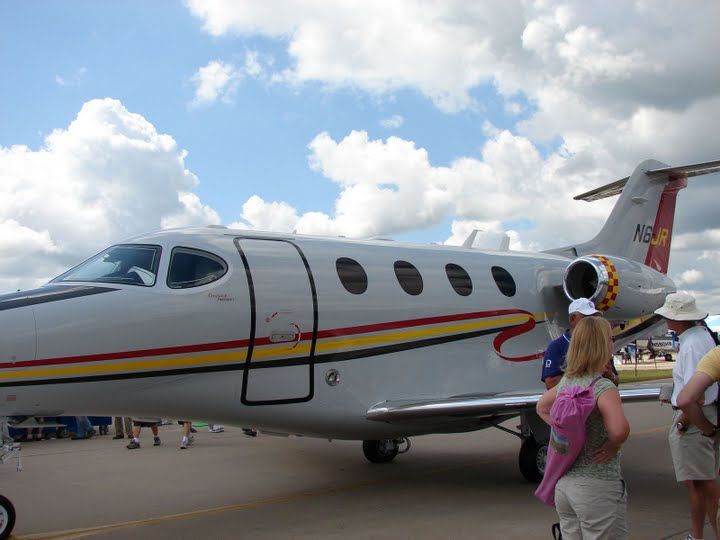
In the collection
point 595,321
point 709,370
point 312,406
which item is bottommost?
point 312,406

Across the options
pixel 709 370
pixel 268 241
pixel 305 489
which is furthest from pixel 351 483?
pixel 709 370

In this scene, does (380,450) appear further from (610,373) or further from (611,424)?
(611,424)

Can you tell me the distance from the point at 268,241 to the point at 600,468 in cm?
572

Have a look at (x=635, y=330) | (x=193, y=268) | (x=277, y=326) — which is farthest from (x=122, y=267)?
(x=635, y=330)

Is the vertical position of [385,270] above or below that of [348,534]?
above

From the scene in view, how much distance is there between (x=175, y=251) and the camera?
7797 millimetres

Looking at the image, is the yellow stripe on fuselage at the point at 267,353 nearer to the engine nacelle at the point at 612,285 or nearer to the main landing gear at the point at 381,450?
the engine nacelle at the point at 612,285

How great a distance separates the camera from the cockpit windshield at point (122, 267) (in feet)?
24.3

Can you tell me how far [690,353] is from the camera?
5.48 metres

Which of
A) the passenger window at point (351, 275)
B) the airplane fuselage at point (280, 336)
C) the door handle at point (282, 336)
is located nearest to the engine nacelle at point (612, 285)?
the airplane fuselage at point (280, 336)

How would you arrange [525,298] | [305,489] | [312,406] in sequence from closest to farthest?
1. [312,406]
2. [305,489]
3. [525,298]

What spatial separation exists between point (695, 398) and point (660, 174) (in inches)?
428

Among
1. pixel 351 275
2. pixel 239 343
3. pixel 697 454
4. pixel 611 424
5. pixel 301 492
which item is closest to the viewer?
pixel 611 424

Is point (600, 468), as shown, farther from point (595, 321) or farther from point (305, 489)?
point (305, 489)
